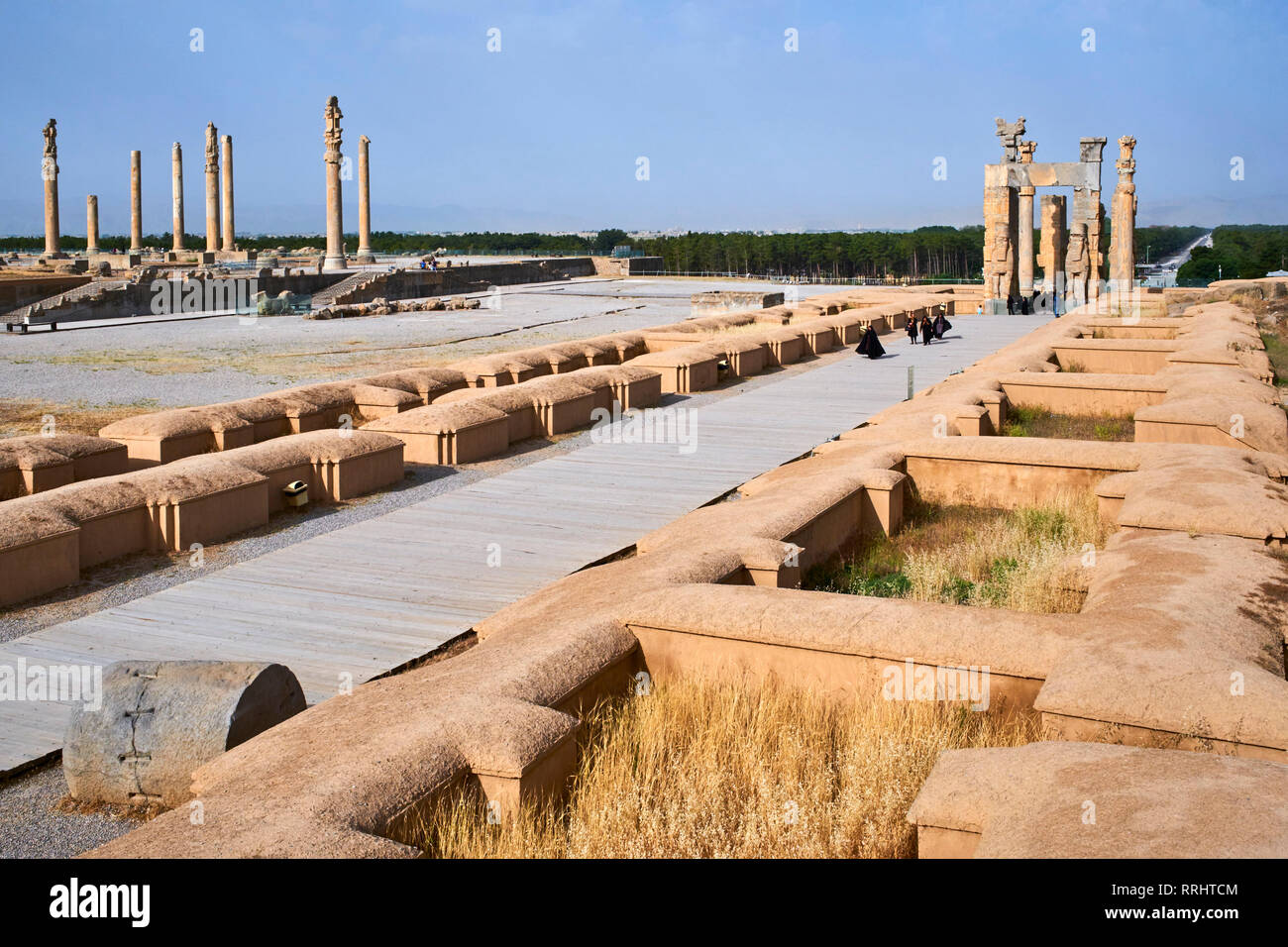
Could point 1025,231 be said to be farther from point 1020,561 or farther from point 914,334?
point 1020,561

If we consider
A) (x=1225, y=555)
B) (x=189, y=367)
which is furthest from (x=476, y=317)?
(x=1225, y=555)

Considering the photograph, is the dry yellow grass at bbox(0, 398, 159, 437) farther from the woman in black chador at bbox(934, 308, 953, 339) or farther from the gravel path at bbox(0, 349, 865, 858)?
the woman in black chador at bbox(934, 308, 953, 339)

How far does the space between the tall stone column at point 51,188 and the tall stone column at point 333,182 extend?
592 inches

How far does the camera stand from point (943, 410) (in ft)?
40.6

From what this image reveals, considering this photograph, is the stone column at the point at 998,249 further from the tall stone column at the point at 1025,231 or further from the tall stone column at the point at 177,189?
the tall stone column at the point at 177,189

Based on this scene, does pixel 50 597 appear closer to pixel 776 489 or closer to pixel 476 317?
pixel 776 489

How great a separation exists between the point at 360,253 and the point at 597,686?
5238 cm

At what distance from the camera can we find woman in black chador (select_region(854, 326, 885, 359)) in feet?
76.0

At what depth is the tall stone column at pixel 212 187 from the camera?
58375 mm

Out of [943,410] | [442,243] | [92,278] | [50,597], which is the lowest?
[50,597]

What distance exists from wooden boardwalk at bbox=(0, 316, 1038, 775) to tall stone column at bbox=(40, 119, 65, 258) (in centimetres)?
4961

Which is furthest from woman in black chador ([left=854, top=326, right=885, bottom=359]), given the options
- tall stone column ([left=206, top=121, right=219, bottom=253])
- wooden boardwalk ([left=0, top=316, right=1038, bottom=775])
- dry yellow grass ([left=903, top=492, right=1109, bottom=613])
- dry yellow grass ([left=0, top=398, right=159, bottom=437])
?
tall stone column ([left=206, top=121, right=219, bottom=253])

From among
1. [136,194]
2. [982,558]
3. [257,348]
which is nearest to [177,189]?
[136,194]

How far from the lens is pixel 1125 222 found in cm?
3778
